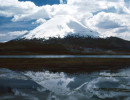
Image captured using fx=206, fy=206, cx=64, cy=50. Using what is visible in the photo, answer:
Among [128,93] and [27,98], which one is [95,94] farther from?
[27,98]

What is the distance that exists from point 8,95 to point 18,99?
61.3 inches

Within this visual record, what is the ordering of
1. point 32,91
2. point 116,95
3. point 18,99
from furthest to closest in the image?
point 32,91, point 116,95, point 18,99

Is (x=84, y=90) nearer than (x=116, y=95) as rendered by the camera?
No

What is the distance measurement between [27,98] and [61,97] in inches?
89.0

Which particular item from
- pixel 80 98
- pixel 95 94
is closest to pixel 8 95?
pixel 80 98

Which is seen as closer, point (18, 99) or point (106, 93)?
point (18, 99)

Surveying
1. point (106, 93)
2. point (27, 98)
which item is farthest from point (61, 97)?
point (106, 93)

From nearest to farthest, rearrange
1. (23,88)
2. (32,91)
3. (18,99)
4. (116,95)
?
(18,99)
(116,95)
(32,91)
(23,88)

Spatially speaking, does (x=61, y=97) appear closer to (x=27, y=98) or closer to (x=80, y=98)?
(x=80, y=98)

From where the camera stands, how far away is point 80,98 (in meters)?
13.6

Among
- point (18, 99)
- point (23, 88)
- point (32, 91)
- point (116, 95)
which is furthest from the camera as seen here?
point (23, 88)

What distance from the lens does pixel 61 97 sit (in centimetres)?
1389

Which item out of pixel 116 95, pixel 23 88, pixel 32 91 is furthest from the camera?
pixel 23 88

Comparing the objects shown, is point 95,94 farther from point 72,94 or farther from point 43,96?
point 43,96
